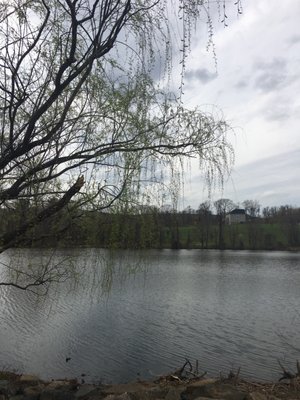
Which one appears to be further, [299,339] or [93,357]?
[299,339]

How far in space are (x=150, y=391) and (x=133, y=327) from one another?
9.29 m

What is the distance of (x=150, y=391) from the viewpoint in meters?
7.46

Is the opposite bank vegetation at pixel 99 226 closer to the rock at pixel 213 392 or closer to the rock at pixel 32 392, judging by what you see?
the rock at pixel 213 392

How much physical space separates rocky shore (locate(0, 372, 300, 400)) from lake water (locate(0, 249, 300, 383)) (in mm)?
1670

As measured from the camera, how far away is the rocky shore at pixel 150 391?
23.1ft

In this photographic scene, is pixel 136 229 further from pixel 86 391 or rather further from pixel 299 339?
pixel 299 339

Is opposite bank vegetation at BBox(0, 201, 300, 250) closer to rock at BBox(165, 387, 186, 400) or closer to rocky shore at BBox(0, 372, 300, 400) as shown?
rocky shore at BBox(0, 372, 300, 400)

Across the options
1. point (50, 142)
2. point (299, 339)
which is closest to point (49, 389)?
point (50, 142)

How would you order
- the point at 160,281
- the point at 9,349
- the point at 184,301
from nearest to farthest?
the point at 9,349
the point at 184,301
the point at 160,281

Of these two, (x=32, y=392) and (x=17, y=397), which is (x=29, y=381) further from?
(x=17, y=397)

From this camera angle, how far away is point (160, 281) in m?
29.7

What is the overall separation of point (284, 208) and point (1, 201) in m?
88.2

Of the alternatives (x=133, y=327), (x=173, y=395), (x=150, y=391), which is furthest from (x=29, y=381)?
(x=133, y=327)

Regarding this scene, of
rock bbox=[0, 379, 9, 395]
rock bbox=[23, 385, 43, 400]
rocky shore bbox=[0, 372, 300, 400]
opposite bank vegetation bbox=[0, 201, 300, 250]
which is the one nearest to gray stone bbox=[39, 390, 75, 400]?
rocky shore bbox=[0, 372, 300, 400]
